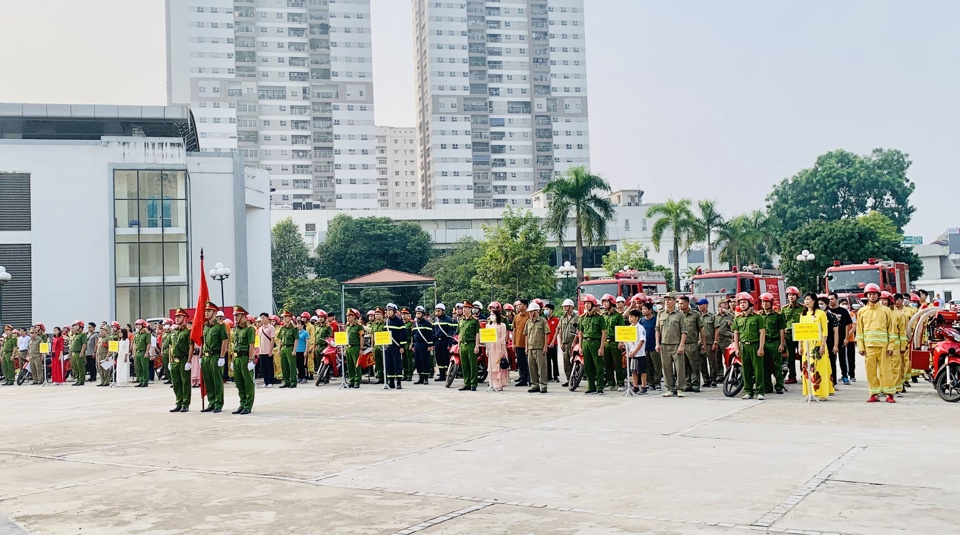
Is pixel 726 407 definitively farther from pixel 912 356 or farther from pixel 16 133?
pixel 16 133

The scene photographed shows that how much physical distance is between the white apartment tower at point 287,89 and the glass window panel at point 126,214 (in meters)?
73.5

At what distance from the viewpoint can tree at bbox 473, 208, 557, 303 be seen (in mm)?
51062

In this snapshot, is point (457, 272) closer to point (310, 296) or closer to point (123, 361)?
point (310, 296)

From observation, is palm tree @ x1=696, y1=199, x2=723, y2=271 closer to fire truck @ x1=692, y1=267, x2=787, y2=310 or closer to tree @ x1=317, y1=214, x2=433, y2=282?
fire truck @ x1=692, y1=267, x2=787, y2=310

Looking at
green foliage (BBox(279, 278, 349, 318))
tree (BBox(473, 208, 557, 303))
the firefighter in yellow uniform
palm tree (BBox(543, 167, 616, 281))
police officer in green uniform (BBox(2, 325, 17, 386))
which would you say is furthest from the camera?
green foliage (BBox(279, 278, 349, 318))

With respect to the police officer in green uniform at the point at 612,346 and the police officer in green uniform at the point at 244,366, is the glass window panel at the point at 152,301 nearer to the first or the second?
the police officer in green uniform at the point at 244,366

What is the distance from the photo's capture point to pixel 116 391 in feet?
74.1

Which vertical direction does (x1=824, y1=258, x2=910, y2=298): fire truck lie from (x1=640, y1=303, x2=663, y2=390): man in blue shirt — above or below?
above

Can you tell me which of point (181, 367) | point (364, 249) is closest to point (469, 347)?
point (181, 367)

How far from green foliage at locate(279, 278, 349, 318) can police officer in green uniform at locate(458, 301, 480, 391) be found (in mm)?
51600

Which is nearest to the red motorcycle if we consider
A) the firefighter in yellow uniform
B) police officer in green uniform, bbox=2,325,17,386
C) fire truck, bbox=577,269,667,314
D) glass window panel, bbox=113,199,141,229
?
the firefighter in yellow uniform

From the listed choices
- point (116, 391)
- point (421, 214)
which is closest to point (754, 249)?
point (421, 214)

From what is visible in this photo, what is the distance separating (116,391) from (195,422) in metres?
9.54

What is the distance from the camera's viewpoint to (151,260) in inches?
1716
